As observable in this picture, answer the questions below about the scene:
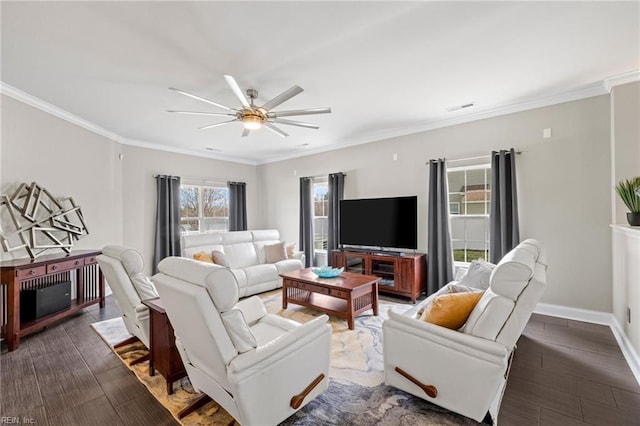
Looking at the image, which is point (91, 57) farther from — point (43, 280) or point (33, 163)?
point (43, 280)

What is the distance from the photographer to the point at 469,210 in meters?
4.28

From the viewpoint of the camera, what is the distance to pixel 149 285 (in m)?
2.59

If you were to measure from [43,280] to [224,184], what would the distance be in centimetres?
373

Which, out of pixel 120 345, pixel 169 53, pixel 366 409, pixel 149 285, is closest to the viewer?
pixel 366 409

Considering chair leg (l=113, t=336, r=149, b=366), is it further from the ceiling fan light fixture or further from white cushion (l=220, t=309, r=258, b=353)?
the ceiling fan light fixture

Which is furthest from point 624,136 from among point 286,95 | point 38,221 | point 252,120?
point 38,221

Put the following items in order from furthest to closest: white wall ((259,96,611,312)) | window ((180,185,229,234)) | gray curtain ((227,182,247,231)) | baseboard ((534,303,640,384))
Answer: gray curtain ((227,182,247,231)), window ((180,185,229,234)), white wall ((259,96,611,312)), baseboard ((534,303,640,384))

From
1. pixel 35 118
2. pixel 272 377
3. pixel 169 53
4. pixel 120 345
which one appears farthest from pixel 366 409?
pixel 35 118

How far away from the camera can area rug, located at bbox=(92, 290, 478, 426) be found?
1.83 metres

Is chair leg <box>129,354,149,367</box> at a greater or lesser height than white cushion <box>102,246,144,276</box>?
lesser

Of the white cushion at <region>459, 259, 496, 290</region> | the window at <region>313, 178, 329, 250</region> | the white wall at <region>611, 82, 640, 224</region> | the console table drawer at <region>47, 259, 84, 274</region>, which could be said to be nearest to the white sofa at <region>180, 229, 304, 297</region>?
the window at <region>313, 178, 329, 250</region>

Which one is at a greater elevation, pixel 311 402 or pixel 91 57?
pixel 91 57

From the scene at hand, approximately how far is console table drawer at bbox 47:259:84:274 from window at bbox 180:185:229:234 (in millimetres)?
2421

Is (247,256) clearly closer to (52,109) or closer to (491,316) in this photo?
(52,109)
